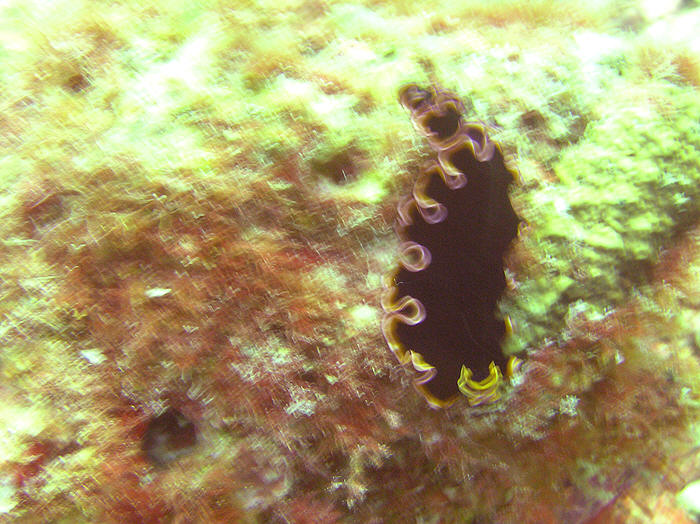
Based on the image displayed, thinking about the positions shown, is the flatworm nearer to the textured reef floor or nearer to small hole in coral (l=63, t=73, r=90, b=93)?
the textured reef floor

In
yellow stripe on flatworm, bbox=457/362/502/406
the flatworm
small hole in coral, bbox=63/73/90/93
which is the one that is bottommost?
yellow stripe on flatworm, bbox=457/362/502/406

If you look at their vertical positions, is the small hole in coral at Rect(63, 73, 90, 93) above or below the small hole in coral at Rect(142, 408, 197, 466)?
above

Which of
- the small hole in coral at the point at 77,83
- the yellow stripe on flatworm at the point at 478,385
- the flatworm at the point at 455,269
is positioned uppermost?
the small hole in coral at the point at 77,83

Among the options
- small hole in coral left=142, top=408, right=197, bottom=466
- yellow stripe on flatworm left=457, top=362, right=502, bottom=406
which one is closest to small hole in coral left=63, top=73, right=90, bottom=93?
small hole in coral left=142, top=408, right=197, bottom=466

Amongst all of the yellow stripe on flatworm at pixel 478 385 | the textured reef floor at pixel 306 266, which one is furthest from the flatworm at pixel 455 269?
the textured reef floor at pixel 306 266

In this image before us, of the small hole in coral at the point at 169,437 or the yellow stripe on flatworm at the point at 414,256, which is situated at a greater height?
the yellow stripe on flatworm at the point at 414,256

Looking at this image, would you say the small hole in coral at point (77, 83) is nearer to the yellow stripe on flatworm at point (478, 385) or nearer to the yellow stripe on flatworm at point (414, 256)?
the yellow stripe on flatworm at point (414, 256)

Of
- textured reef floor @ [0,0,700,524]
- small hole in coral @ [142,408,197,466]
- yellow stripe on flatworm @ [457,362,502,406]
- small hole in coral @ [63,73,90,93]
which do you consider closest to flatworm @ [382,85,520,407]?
yellow stripe on flatworm @ [457,362,502,406]
